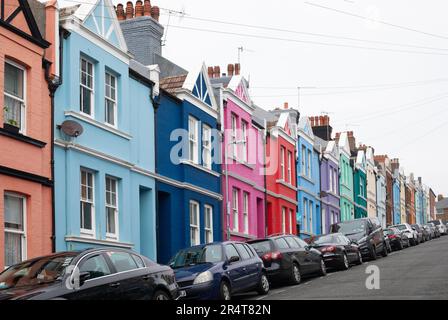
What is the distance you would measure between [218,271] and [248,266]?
1.93m

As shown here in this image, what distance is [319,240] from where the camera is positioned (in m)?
29.2

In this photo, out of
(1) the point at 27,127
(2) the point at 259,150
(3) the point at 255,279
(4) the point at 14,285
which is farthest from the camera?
(2) the point at 259,150

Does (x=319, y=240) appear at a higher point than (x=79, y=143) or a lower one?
lower

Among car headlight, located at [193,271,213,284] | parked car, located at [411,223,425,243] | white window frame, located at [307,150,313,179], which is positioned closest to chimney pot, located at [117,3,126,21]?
car headlight, located at [193,271,213,284]

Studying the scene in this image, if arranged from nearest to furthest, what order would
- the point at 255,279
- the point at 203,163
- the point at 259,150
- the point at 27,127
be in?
the point at 27,127, the point at 255,279, the point at 203,163, the point at 259,150

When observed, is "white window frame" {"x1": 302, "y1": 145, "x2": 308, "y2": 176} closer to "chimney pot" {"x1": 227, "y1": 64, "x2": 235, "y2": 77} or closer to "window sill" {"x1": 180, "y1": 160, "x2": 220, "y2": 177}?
"chimney pot" {"x1": 227, "y1": 64, "x2": 235, "y2": 77}

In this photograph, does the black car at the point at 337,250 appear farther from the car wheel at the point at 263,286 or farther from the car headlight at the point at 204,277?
the car headlight at the point at 204,277

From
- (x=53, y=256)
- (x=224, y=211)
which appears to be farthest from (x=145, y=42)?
(x=53, y=256)

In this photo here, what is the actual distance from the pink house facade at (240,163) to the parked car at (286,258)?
609 centimetres

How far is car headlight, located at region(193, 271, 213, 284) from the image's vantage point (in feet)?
55.7

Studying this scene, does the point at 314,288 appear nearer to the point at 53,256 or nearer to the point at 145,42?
the point at 53,256

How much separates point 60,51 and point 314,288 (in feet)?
31.0

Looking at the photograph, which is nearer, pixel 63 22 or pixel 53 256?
pixel 53 256

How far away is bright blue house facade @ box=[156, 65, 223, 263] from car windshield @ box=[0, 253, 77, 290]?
1266 cm
